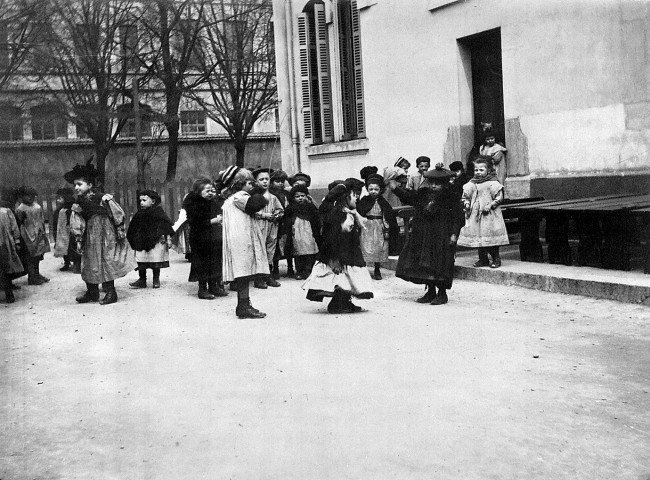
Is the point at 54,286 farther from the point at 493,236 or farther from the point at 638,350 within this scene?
the point at 638,350

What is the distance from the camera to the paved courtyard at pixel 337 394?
3982mm

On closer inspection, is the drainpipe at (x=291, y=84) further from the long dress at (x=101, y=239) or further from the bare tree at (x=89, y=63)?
the long dress at (x=101, y=239)

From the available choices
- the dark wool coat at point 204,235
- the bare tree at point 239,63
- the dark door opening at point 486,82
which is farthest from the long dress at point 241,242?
the bare tree at point 239,63

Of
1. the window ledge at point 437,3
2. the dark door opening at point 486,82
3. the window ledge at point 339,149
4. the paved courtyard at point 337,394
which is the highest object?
the window ledge at point 437,3

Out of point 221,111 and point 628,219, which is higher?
point 221,111

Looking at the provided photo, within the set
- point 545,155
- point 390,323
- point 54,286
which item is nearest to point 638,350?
point 390,323

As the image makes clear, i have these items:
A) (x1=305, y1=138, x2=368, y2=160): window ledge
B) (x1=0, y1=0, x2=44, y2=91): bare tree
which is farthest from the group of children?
(x1=305, y1=138, x2=368, y2=160): window ledge

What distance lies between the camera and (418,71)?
1483 cm

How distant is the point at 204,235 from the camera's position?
10.3 metres

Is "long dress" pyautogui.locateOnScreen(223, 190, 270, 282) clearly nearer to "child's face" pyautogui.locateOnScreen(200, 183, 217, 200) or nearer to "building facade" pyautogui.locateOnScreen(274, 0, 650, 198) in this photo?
"child's face" pyautogui.locateOnScreen(200, 183, 217, 200)

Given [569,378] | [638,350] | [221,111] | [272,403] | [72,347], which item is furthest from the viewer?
[221,111]

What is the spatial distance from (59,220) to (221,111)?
18.6 m

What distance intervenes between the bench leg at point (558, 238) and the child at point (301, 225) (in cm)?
303

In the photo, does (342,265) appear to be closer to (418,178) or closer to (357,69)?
(418,178)
